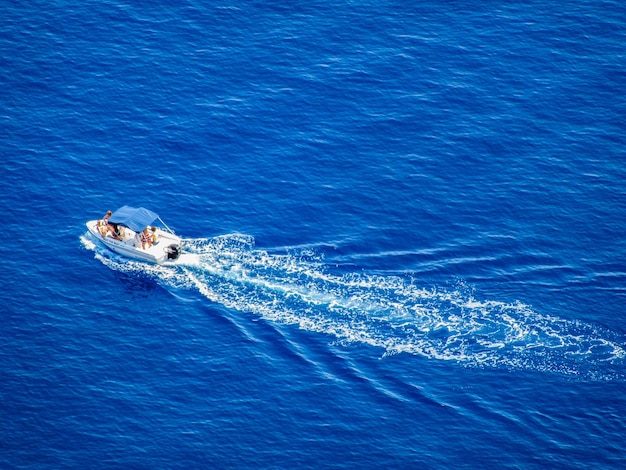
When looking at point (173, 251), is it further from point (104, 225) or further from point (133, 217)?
point (104, 225)

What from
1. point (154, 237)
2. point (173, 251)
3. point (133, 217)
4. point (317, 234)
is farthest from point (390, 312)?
point (133, 217)

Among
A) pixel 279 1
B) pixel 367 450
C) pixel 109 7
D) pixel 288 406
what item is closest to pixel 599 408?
pixel 367 450

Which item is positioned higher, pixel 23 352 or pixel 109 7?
pixel 109 7

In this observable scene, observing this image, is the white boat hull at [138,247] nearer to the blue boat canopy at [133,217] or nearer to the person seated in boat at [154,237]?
the person seated in boat at [154,237]

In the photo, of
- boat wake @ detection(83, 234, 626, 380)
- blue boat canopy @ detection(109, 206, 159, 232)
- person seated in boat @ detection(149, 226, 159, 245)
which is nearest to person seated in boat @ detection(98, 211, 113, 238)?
blue boat canopy @ detection(109, 206, 159, 232)

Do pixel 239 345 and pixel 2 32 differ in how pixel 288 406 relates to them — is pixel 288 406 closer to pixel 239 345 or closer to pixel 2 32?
pixel 239 345

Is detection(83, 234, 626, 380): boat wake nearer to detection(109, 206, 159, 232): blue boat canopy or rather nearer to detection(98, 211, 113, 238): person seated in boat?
detection(98, 211, 113, 238): person seated in boat

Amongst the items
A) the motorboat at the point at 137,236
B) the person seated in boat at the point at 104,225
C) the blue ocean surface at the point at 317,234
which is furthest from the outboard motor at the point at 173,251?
the person seated in boat at the point at 104,225
